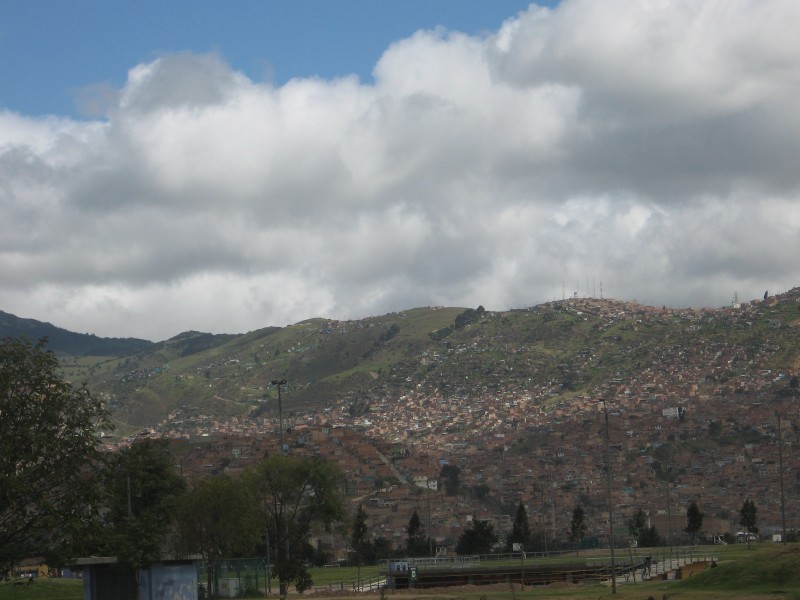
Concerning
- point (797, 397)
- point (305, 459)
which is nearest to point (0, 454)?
point (305, 459)

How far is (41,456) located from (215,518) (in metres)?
34.9

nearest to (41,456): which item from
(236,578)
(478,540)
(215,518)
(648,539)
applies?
(215,518)

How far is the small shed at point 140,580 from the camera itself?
39750 millimetres

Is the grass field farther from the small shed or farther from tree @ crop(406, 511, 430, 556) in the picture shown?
tree @ crop(406, 511, 430, 556)

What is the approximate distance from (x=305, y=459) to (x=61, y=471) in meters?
45.9

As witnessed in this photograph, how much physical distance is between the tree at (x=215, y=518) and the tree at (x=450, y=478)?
100257 millimetres

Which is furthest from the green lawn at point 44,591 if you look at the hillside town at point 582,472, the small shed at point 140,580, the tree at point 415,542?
the hillside town at point 582,472

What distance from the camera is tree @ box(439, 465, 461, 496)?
162 metres

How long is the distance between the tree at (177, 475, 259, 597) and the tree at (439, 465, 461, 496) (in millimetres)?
100257

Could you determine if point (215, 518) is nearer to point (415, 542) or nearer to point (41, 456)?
point (41, 456)

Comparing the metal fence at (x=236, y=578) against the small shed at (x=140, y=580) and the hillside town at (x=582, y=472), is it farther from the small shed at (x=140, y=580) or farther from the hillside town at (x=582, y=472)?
the hillside town at (x=582, y=472)

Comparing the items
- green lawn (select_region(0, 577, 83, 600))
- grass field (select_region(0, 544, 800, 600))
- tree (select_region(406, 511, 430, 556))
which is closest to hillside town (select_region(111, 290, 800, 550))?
tree (select_region(406, 511, 430, 556))

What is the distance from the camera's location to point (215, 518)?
60688 mm

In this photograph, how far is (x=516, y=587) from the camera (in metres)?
61.8
